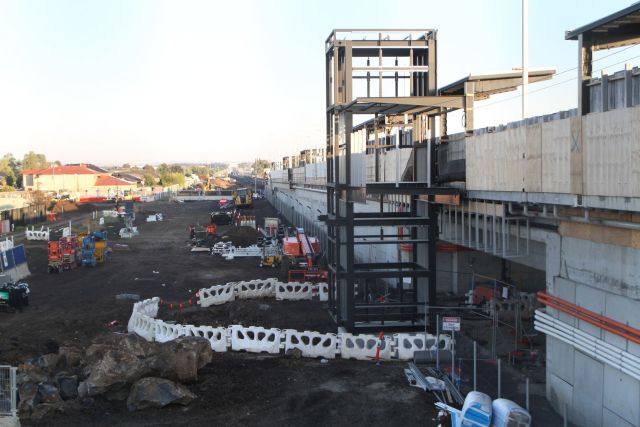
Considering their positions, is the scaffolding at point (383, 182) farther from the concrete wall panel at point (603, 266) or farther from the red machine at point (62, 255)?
the red machine at point (62, 255)

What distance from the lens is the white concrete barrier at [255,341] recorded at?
1844cm

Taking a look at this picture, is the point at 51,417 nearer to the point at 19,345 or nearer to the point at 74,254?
the point at 19,345

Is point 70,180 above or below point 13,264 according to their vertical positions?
above

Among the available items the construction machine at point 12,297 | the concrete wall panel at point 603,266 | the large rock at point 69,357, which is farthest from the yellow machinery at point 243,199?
the concrete wall panel at point 603,266

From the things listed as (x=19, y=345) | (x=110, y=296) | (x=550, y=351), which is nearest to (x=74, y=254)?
(x=110, y=296)

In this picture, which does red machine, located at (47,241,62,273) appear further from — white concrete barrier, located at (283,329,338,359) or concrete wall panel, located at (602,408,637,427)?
concrete wall panel, located at (602,408,637,427)

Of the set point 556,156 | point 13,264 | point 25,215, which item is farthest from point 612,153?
point 25,215

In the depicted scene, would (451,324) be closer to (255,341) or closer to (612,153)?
(612,153)

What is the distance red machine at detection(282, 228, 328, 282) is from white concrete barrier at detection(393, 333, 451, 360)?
573 inches

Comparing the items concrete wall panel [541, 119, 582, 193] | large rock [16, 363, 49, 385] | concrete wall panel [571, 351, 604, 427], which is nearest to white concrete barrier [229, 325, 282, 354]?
large rock [16, 363, 49, 385]

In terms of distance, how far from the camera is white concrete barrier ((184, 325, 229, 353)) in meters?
18.7

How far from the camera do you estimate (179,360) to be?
1501 centimetres

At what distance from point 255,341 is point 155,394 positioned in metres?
5.00

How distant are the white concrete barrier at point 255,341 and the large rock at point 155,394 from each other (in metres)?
4.33
